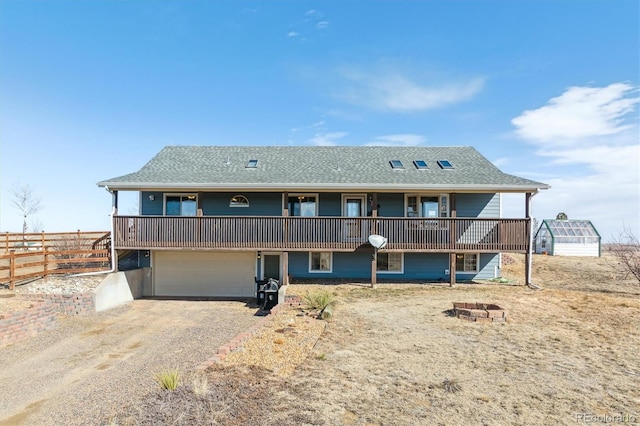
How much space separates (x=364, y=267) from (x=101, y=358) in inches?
368

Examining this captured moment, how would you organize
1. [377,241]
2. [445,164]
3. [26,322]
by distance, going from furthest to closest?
[445,164] < [377,241] < [26,322]

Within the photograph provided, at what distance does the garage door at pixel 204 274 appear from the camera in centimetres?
1355

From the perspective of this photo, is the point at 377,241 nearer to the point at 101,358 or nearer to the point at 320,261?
the point at 320,261

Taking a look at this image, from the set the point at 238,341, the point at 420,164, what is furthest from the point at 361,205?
the point at 238,341

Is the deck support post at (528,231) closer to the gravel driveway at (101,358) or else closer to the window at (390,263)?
the window at (390,263)

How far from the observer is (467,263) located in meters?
13.7

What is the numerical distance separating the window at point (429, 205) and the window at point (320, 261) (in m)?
3.73

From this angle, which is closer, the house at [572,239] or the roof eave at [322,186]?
the roof eave at [322,186]

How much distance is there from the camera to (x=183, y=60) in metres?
15.7

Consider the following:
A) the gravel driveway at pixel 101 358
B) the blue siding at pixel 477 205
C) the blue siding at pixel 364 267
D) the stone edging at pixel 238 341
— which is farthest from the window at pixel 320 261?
the blue siding at pixel 477 205

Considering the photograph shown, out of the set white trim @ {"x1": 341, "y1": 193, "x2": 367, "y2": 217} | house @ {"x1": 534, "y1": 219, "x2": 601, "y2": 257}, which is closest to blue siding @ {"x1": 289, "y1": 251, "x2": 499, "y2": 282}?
white trim @ {"x1": 341, "y1": 193, "x2": 367, "y2": 217}

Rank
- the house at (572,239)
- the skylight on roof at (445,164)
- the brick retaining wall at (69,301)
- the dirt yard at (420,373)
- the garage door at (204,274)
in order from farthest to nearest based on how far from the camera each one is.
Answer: the house at (572,239)
the skylight on roof at (445,164)
the garage door at (204,274)
the brick retaining wall at (69,301)
the dirt yard at (420,373)

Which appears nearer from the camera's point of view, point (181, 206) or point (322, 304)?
point (322, 304)

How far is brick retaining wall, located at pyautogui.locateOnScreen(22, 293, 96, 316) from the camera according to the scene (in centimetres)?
965
